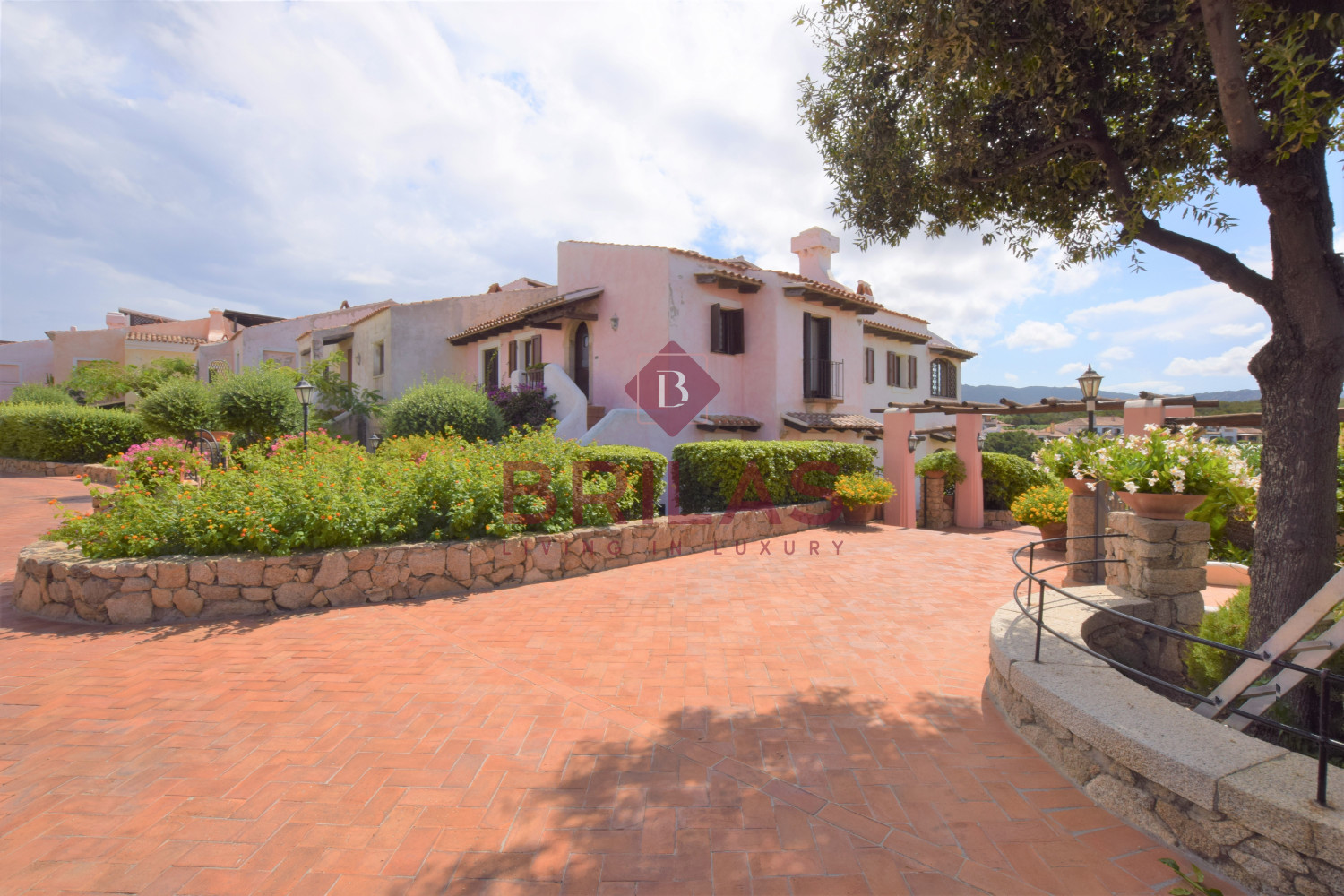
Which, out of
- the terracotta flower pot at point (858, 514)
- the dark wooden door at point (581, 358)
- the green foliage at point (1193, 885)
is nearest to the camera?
the green foliage at point (1193, 885)

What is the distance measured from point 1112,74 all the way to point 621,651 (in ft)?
21.3

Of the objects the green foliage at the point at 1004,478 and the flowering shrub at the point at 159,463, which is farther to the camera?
the green foliage at the point at 1004,478

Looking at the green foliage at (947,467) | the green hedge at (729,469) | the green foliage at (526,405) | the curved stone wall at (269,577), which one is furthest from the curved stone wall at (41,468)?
the green foliage at (947,467)

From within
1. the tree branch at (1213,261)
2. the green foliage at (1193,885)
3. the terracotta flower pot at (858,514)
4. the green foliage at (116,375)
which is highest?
the green foliage at (116,375)

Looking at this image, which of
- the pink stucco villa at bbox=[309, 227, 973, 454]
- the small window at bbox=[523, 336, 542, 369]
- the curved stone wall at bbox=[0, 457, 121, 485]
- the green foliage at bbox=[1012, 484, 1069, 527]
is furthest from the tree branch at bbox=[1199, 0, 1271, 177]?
the curved stone wall at bbox=[0, 457, 121, 485]

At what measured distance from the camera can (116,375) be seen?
3456 cm

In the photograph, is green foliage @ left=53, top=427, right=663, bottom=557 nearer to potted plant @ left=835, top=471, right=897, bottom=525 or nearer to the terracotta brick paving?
the terracotta brick paving

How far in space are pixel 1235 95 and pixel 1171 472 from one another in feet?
8.34

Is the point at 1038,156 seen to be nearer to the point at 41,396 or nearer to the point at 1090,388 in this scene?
the point at 1090,388

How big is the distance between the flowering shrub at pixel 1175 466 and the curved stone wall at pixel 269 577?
6206mm

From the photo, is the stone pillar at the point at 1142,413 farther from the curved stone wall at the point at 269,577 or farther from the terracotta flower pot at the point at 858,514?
the curved stone wall at the point at 269,577

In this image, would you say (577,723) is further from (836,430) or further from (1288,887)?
(836,430)

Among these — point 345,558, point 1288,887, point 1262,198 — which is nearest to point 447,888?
point 1288,887

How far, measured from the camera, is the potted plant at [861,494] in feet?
42.4
